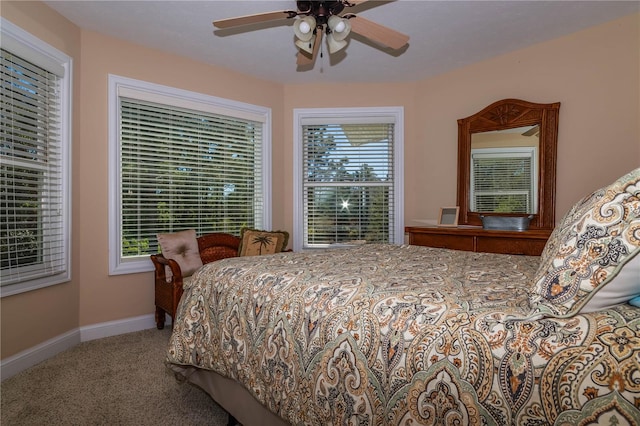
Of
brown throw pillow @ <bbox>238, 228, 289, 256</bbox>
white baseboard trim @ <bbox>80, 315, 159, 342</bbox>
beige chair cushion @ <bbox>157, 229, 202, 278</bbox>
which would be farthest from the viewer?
brown throw pillow @ <bbox>238, 228, 289, 256</bbox>

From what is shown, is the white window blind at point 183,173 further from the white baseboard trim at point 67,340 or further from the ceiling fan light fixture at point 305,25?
the ceiling fan light fixture at point 305,25

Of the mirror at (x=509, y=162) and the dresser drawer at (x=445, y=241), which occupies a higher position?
the mirror at (x=509, y=162)

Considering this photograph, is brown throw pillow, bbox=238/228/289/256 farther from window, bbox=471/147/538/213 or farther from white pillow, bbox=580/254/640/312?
white pillow, bbox=580/254/640/312

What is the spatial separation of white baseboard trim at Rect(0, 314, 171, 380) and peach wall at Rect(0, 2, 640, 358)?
48 mm

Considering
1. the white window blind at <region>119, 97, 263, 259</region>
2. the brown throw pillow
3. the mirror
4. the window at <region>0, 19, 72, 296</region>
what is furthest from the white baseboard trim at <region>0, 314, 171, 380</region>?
the mirror

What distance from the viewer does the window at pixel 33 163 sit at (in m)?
2.49

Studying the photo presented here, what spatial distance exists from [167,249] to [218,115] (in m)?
1.57

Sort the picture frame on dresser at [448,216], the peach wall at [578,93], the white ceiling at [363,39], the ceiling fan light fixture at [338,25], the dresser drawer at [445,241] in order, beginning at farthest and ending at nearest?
the picture frame on dresser at [448,216], the dresser drawer at [445,241], the peach wall at [578,93], the white ceiling at [363,39], the ceiling fan light fixture at [338,25]

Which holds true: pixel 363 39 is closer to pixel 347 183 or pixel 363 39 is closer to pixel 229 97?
pixel 229 97

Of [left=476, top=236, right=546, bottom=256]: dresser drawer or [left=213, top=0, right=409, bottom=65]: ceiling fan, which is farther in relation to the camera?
[left=476, top=236, right=546, bottom=256]: dresser drawer

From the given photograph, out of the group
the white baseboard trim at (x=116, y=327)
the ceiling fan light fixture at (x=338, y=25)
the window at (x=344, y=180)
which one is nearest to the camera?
the ceiling fan light fixture at (x=338, y=25)

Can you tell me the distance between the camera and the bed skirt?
1536mm

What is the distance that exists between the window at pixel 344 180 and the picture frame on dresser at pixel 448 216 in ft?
1.87

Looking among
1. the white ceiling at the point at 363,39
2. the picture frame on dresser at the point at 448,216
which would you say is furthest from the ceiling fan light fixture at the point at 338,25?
the picture frame on dresser at the point at 448,216
